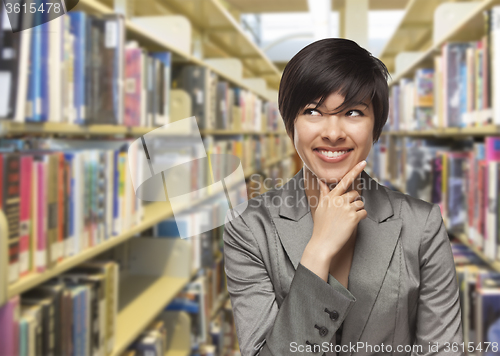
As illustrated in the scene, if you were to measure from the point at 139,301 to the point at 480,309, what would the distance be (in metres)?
1.29

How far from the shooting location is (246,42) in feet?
10.0

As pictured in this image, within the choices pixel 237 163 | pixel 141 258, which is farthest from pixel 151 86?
pixel 237 163

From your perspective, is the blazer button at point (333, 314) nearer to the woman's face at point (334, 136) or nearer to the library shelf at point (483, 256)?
the woman's face at point (334, 136)

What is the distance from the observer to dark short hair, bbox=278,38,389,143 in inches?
20.1

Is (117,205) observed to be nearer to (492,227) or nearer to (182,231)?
(182,231)

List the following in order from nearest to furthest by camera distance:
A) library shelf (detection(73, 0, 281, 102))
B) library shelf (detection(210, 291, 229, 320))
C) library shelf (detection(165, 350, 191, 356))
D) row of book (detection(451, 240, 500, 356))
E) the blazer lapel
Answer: the blazer lapel, library shelf (detection(73, 0, 281, 102)), row of book (detection(451, 240, 500, 356)), library shelf (detection(165, 350, 191, 356)), library shelf (detection(210, 291, 229, 320))

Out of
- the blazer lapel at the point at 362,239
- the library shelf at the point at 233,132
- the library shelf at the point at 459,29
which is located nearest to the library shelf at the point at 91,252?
the blazer lapel at the point at 362,239

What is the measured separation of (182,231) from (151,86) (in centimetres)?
75

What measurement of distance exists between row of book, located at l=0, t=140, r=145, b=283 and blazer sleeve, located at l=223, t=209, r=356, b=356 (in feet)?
1.72

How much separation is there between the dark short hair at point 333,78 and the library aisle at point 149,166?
92mm

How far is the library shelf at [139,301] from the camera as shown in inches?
58.9

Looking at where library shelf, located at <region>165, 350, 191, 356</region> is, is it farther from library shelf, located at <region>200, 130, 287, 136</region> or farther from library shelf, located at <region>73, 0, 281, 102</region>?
library shelf, located at <region>73, 0, 281, 102</region>

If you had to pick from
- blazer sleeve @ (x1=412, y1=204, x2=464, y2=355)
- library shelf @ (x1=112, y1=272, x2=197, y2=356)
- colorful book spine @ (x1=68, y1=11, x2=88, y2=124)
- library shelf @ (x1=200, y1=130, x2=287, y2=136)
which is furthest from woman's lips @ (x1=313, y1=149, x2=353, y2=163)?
library shelf @ (x1=200, y1=130, x2=287, y2=136)

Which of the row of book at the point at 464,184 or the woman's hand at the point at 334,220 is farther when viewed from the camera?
the row of book at the point at 464,184
